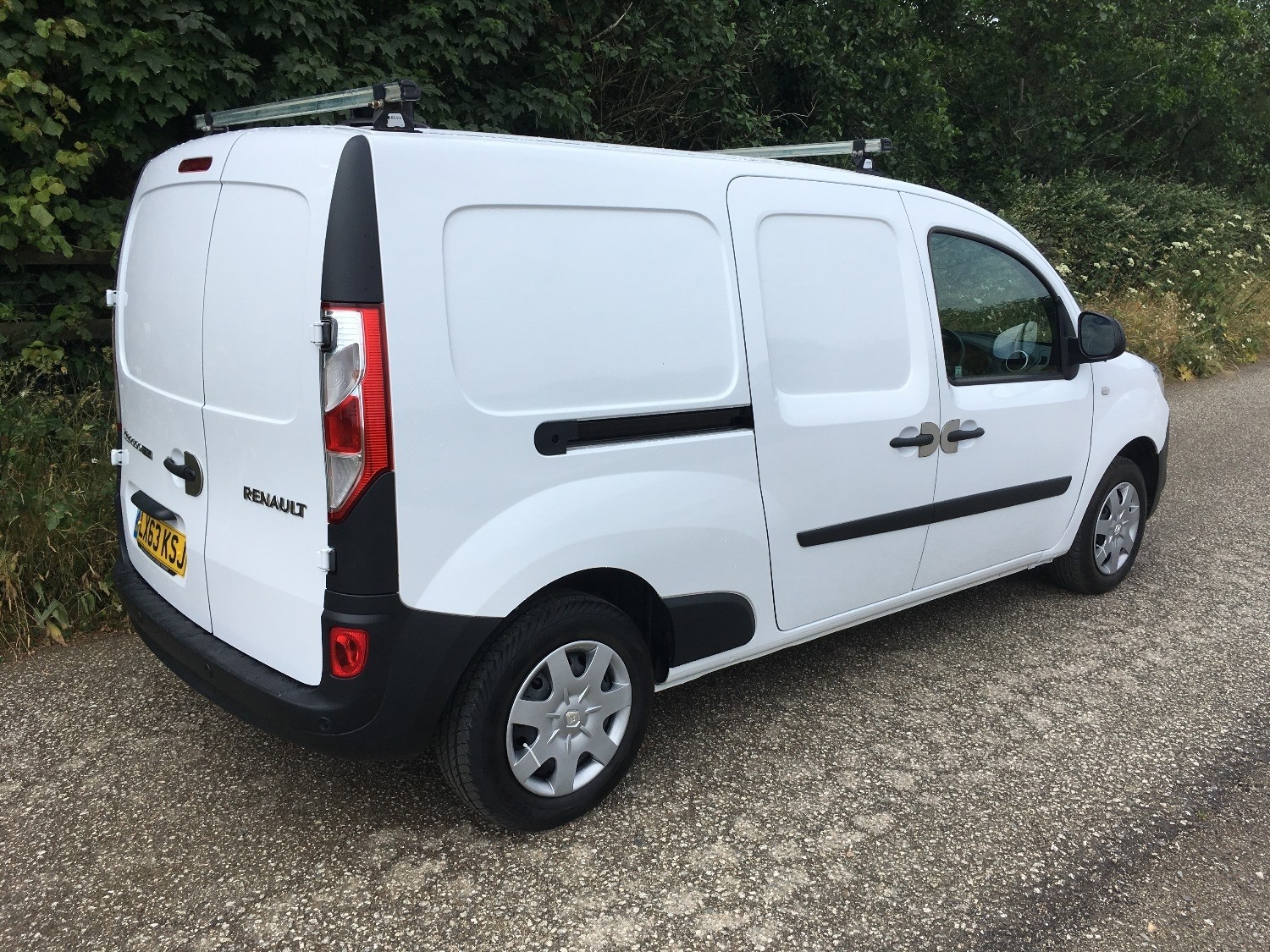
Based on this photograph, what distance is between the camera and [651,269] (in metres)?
2.78

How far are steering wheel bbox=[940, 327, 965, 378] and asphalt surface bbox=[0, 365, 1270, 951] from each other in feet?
3.78

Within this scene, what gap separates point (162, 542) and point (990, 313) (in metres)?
2.96

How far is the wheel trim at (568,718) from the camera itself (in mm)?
2691

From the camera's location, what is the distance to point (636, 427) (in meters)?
2.74

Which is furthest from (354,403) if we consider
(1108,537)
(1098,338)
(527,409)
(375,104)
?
(1108,537)

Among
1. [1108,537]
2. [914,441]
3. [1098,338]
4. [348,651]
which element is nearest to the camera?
[348,651]

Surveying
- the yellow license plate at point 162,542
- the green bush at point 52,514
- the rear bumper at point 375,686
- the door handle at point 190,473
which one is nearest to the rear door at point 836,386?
the rear bumper at point 375,686

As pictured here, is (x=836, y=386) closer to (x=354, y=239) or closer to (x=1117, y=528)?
(x=354, y=239)

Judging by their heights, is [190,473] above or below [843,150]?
below

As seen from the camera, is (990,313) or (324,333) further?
(990,313)

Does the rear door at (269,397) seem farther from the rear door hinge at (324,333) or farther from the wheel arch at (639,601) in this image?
the wheel arch at (639,601)

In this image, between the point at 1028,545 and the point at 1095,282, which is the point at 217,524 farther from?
the point at 1095,282

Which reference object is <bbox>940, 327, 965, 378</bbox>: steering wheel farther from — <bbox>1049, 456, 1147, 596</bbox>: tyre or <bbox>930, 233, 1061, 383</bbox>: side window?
<bbox>1049, 456, 1147, 596</bbox>: tyre

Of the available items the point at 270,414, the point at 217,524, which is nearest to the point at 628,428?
the point at 270,414
